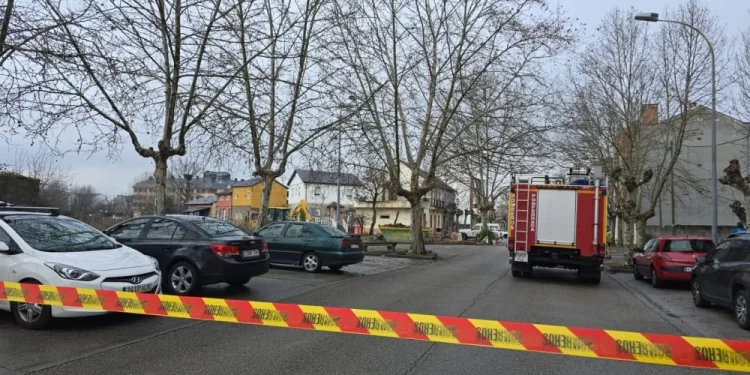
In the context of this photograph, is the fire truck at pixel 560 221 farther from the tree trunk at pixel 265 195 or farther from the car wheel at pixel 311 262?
the tree trunk at pixel 265 195

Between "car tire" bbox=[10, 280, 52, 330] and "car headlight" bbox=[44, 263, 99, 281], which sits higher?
"car headlight" bbox=[44, 263, 99, 281]

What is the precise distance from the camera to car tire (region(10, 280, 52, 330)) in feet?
22.6

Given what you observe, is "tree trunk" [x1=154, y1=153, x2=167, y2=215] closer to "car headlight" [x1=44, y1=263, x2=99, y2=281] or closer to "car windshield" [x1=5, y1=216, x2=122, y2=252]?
"car windshield" [x1=5, y1=216, x2=122, y2=252]

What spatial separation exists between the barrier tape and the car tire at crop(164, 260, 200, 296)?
3.15 meters

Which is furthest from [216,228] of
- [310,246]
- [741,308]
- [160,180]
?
[741,308]

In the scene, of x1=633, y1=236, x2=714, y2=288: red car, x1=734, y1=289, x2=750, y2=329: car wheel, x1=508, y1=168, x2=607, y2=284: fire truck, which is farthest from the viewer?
x1=508, y1=168, x2=607, y2=284: fire truck

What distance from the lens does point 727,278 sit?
937cm

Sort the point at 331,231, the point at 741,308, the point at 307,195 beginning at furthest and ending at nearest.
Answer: the point at 307,195 → the point at 331,231 → the point at 741,308

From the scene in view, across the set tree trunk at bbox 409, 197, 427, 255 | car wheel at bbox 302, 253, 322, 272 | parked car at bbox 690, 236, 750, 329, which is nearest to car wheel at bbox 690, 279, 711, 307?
parked car at bbox 690, 236, 750, 329

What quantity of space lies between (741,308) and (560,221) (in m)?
5.95

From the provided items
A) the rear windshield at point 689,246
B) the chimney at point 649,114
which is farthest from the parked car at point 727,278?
the chimney at point 649,114

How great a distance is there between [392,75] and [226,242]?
14.5 m

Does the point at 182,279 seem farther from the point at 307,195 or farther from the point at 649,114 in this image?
the point at 307,195

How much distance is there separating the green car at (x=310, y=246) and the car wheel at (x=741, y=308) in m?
9.09
